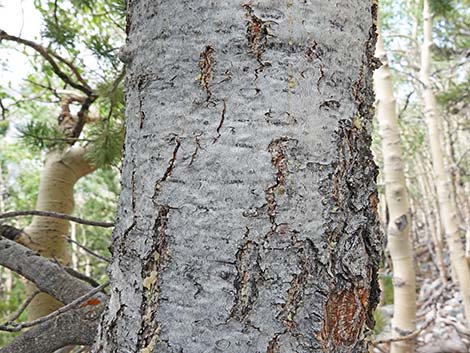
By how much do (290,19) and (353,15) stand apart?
0.07 metres

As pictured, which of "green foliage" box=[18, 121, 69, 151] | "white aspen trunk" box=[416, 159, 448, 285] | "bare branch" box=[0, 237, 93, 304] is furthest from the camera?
"white aspen trunk" box=[416, 159, 448, 285]

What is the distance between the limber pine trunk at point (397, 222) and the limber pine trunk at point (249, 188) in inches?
82.9

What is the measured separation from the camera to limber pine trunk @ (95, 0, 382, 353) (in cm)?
36

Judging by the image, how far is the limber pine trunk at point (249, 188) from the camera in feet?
1.20

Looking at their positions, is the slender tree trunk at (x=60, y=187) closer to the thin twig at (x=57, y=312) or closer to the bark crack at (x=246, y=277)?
the thin twig at (x=57, y=312)

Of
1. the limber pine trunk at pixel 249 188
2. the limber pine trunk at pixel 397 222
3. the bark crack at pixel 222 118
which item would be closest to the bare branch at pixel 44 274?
the limber pine trunk at pixel 249 188

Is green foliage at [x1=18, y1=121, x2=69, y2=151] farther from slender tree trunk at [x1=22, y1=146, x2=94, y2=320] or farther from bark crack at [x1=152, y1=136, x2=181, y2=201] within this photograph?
bark crack at [x1=152, y1=136, x2=181, y2=201]

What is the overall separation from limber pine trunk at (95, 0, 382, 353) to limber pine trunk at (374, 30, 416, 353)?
2106mm

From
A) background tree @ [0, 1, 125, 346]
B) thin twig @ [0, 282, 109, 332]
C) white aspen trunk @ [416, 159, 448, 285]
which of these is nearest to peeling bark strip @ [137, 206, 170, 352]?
thin twig @ [0, 282, 109, 332]

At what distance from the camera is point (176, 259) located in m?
0.38

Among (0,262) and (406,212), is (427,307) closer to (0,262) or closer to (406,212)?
(406,212)

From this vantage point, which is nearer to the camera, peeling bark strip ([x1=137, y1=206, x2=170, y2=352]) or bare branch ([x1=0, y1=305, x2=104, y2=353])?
peeling bark strip ([x1=137, y1=206, x2=170, y2=352])

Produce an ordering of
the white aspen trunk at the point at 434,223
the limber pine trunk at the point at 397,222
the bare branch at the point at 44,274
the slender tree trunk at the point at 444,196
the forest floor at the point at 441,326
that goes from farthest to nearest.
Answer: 1. the white aspen trunk at the point at 434,223
2. the forest floor at the point at 441,326
3. the slender tree trunk at the point at 444,196
4. the limber pine trunk at the point at 397,222
5. the bare branch at the point at 44,274

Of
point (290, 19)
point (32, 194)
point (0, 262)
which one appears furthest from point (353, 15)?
point (32, 194)
